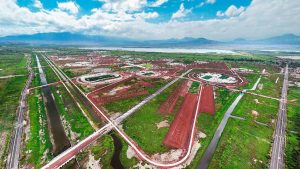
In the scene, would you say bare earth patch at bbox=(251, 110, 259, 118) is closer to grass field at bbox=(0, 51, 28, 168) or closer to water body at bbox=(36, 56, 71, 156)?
water body at bbox=(36, 56, 71, 156)

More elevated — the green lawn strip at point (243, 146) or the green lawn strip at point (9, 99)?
the green lawn strip at point (9, 99)

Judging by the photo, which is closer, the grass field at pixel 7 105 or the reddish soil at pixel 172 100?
the grass field at pixel 7 105

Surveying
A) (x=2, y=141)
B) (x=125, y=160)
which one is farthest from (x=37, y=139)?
(x=125, y=160)

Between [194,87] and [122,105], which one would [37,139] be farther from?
[194,87]

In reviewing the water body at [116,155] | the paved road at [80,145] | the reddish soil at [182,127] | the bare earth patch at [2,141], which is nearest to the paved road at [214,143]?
the reddish soil at [182,127]

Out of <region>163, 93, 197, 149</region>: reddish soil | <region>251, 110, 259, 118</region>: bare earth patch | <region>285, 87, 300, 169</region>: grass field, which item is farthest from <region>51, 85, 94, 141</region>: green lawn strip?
<region>251, 110, 259, 118</region>: bare earth patch

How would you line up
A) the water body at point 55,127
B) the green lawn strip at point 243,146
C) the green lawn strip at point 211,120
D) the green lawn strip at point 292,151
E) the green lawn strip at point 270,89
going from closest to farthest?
the green lawn strip at point 292,151 < the green lawn strip at point 243,146 < the green lawn strip at point 211,120 < the water body at point 55,127 < the green lawn strip at point 270,89

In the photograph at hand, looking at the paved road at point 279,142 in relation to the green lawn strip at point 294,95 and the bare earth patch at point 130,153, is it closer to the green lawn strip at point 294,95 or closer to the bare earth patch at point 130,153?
the green lawn strip at point 294,95

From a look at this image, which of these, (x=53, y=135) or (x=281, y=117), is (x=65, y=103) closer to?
(x=53, y=135)
